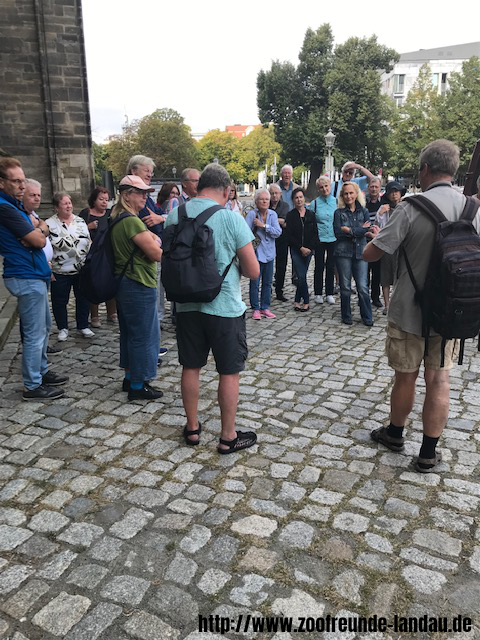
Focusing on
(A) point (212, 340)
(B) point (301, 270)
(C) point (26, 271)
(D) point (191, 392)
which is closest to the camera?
(A) point (212, 340)

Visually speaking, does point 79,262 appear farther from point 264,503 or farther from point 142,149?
point 142,149

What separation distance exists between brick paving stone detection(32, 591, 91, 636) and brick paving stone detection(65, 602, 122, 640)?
33mm

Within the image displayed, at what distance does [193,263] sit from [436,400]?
1.83 m

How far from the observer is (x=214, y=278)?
348cm

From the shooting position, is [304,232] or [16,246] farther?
[304,232]

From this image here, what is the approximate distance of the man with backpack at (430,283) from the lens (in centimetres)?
315

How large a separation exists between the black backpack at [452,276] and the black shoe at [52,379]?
11.7 feet

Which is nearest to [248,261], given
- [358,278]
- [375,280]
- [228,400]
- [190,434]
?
[228,400]

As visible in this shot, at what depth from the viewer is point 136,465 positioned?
3729 millimetres

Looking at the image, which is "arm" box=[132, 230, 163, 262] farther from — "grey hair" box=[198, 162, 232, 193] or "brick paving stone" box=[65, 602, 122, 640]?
"brick paving stone" box=[65, 602, 122, 640]

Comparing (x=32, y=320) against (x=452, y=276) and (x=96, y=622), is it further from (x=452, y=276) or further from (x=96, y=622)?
(x=452, y=276)

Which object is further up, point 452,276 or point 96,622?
point 452,276

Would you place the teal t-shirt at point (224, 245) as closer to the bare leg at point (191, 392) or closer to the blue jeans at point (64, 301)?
the bare leg at point (191, 392)

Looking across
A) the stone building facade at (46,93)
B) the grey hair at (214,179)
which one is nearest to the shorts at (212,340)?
the grey hair at (214,179)
